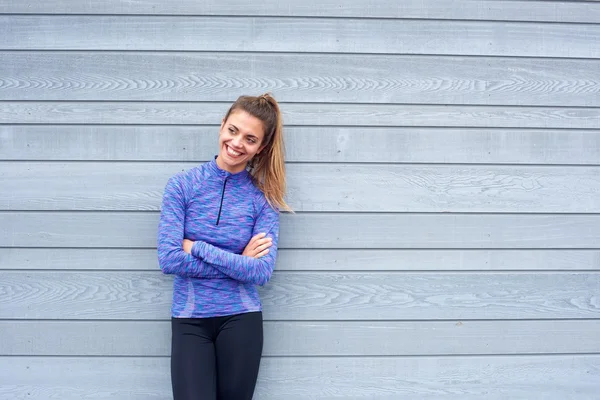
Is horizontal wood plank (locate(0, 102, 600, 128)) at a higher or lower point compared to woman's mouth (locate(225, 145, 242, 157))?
higher

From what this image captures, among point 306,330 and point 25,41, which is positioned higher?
point 25,41

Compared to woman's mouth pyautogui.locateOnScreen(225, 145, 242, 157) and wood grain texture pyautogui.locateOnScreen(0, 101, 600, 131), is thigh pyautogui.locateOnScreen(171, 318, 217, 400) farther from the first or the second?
wood grain texture pyautogui.locateOnScreen(0, 101, 600, 131)

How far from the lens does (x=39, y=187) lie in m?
2.48

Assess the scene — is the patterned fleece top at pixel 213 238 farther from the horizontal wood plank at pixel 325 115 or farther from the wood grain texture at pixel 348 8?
the wood grain texture at pixel 348 8

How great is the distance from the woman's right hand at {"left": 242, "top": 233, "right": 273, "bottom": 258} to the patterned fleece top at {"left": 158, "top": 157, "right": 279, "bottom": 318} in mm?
21

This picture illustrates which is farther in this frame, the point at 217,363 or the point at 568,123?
the point at 568,123

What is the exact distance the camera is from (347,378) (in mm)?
2574

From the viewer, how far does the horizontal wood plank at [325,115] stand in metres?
2.47

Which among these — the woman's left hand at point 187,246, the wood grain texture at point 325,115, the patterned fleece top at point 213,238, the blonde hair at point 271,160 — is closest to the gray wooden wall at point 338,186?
the wood grain texture at point 325,115

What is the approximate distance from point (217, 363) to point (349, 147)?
3.60 feet

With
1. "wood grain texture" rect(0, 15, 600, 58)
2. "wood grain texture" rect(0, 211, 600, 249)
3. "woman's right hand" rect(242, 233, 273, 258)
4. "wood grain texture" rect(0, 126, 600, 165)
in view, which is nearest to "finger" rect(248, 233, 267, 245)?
"woman's right hand" rect(242, 233, 273, 258)

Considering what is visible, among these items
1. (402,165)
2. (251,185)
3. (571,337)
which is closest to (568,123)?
(402,165)

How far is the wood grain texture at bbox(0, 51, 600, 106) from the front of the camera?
8.11 feet

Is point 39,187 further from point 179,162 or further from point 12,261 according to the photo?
point 179,162
